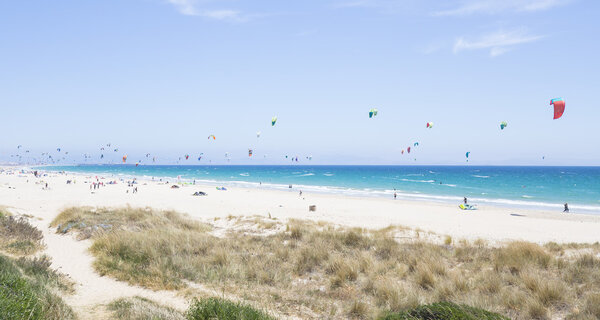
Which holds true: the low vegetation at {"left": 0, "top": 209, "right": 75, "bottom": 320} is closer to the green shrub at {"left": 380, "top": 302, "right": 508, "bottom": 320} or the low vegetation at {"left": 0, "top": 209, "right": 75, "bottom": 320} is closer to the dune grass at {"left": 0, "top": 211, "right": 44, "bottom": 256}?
the dune grass at {"left": 0, "top": 211, "right": 44, "bottom": 256}

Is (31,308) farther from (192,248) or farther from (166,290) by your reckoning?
(192,248)

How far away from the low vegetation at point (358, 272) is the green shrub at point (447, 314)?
1353 millimetres

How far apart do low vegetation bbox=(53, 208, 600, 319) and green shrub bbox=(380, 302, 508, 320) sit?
1.35 metres

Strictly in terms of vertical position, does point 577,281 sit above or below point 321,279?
above

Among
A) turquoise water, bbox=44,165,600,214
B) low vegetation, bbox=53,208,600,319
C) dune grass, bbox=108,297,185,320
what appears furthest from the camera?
turquoise water, bbox=44,165,600,214

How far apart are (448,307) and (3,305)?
5.17 meters

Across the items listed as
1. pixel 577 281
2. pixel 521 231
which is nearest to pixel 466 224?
pixel 521 231

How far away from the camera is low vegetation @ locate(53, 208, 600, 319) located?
6262 mm

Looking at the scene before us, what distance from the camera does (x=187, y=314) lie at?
5.13 metres

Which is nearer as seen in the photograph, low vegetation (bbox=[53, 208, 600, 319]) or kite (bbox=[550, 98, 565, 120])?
low vegetation (bbox=[53, 208, 600, 319])

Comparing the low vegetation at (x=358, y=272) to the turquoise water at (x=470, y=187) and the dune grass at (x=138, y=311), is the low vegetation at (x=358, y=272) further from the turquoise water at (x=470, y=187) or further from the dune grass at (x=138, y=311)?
the turquoise water at (x=470, y=187)

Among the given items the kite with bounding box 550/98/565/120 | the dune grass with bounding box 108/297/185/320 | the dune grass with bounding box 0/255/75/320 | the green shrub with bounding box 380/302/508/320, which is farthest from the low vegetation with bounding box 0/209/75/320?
the kite with bounding box 550/98/565/120

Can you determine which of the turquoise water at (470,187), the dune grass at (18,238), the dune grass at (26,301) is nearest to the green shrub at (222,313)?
the dune grass at (26,301)

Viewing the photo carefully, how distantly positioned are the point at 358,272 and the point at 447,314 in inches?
165
